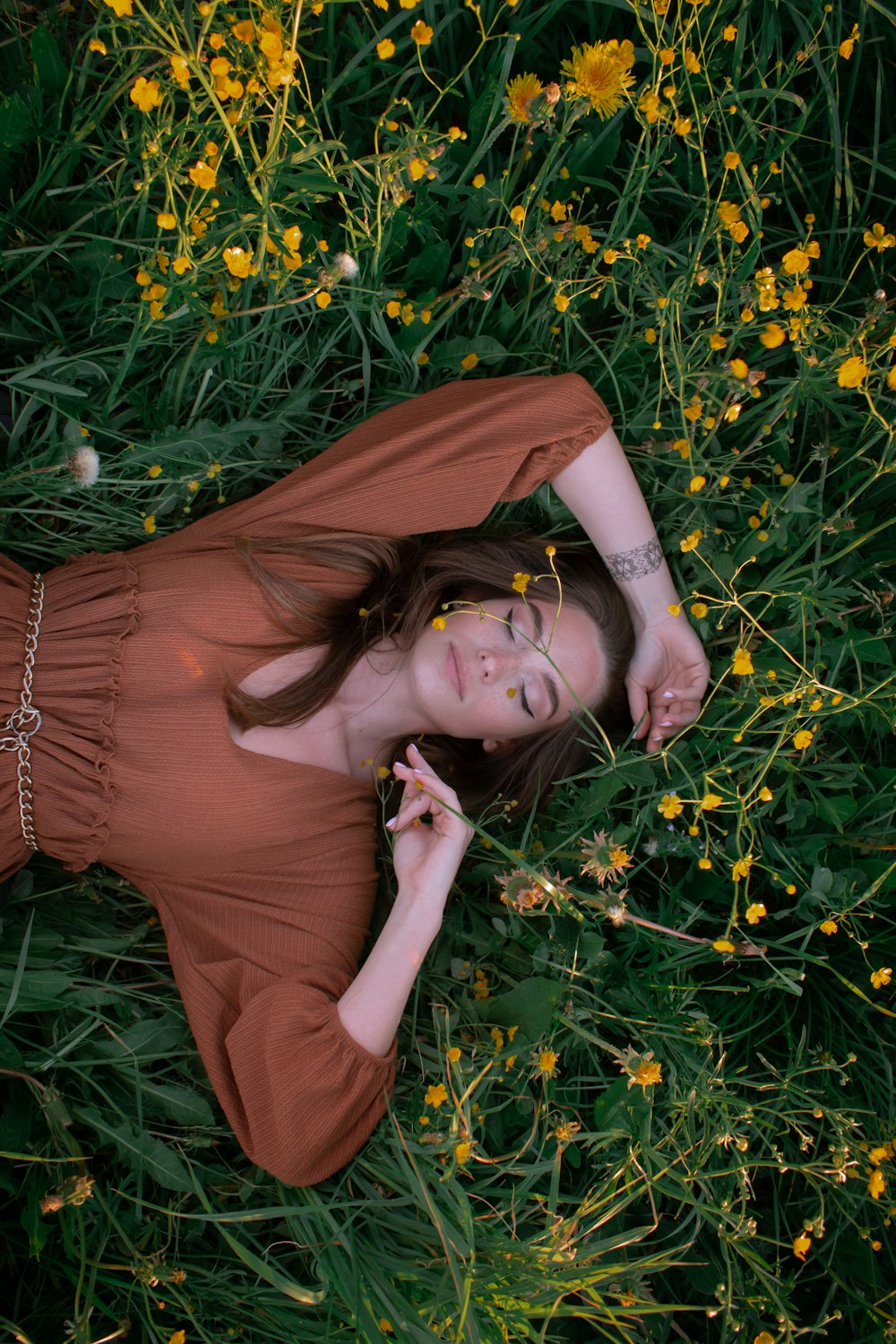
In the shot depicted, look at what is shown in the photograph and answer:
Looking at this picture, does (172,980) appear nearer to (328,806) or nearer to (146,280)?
(328,806)

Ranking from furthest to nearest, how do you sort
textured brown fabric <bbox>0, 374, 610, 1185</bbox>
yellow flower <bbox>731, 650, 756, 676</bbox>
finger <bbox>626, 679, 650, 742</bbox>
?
finger <bbox>626, 679, 650, 742</bbox>, textured brown fabric <bbox>0, 374, 610, 1185</bbox>, yellow flower <bbox>731, 650, 756, 676</bbox>

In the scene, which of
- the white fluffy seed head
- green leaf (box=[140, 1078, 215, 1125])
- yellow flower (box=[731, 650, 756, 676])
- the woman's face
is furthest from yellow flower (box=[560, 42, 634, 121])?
green leaf (box=[140, 1078, 215, 1125])

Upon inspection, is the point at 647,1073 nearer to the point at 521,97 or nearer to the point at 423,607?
the point at 423,607

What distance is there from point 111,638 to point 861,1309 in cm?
237

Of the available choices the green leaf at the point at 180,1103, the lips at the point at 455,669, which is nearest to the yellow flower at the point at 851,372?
the lips at the point at 455,669

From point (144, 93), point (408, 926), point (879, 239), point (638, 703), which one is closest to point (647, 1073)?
point (408, 926)

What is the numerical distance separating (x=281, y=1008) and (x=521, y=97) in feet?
6.74

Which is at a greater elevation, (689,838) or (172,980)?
(689,838)

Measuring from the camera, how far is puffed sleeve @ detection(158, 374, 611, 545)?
6.96ft

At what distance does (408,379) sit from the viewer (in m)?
2.40

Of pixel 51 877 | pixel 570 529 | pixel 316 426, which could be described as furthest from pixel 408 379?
pixel 51 877

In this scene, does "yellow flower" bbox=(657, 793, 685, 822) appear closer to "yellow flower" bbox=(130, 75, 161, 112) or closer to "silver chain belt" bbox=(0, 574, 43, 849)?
"silver chain belt" bbox=(0, 574, 43, 849)

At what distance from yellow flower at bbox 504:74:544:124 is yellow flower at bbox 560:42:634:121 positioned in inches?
3.6

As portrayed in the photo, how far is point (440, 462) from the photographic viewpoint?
2125 mm
